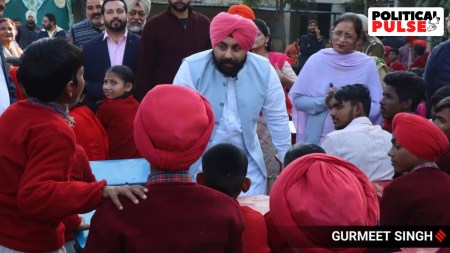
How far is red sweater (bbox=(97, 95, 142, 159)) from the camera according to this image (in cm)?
517

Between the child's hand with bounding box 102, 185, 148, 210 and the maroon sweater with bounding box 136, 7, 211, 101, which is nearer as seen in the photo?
the child's hand with bounding box 102, 185, 148, 210

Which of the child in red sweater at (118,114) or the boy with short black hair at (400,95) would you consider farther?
the child in red sweater at (118,114)

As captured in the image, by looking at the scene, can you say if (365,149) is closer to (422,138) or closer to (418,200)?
(422,138)

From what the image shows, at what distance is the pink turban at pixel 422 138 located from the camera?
319cm

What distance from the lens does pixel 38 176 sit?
2.45 metres

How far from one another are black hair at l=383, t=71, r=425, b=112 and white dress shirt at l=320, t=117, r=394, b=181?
76 cm

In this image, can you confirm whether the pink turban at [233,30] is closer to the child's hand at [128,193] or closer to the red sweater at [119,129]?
the red sweater at [119,129]

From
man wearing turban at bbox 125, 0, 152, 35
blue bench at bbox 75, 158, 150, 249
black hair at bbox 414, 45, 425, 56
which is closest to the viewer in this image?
blue bench at bbox 75, 158, 150, 249

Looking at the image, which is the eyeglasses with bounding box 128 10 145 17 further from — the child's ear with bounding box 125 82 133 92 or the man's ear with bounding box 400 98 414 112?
the man's ear with bounding box 400 98 414 112

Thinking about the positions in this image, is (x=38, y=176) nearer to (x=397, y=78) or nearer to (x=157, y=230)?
(x=157, y=230)

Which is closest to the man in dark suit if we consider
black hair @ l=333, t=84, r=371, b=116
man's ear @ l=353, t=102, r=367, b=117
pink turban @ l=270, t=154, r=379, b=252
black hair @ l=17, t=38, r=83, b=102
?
black hair @ l=333, t=84, r=371, b=116

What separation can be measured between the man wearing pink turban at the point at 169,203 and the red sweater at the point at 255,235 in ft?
1.33

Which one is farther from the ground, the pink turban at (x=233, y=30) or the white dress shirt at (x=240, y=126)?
the pink turban at (x=233, y=30)

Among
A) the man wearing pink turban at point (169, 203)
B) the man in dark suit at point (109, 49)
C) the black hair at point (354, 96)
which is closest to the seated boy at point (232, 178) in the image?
the man wearing pink turban at point (169, 203)
